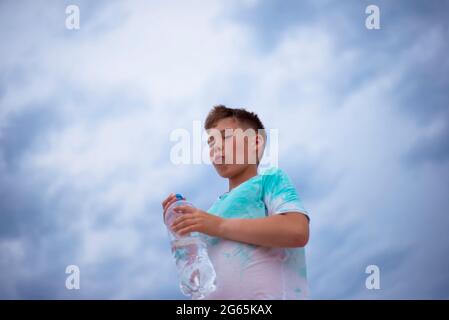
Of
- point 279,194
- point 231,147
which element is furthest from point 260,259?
point 231,147

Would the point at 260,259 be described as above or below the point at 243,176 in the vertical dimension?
below

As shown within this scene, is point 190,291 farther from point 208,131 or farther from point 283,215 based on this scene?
point 208,131

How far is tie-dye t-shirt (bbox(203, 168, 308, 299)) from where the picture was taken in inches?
58.2

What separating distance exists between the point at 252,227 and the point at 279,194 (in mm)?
162

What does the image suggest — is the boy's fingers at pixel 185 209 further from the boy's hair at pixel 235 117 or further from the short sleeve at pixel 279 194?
the boy's hair at pixel 235 117

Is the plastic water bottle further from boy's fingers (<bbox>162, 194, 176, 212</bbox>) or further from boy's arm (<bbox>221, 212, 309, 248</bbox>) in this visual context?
boy's arm (<bbox>221, 212, 309, 248</bbox>)

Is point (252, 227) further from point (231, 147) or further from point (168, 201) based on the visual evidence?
point (231, 147)

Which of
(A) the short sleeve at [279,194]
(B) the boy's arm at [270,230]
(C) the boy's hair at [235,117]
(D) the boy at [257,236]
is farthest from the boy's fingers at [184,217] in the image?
(C) the boy's hair at [235,117]

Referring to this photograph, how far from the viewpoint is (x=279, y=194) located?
1549 mm

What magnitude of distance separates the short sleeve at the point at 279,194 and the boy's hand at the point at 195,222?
0.19 m

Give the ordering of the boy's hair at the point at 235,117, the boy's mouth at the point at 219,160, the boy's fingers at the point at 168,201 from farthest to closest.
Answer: the boy's hair at the point at 235,117
the boy's mouth at the point at 219,160
the boy's fingers at the point at 168,201

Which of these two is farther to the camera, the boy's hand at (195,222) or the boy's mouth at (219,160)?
the boy's mouth at (219,160)

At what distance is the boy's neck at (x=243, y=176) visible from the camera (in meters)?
1.74
